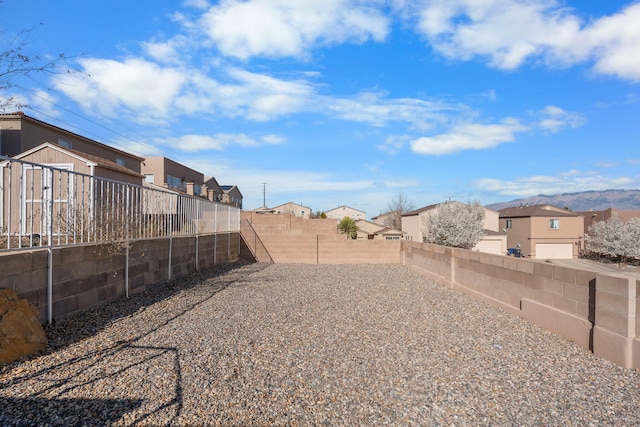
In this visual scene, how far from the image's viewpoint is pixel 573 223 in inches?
1750

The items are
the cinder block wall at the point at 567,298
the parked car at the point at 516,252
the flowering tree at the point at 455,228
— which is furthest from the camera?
the parked car at the point at 516,252

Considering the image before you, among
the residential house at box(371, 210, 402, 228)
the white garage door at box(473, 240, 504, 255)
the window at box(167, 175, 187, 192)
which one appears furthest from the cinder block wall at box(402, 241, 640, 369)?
the residential house at box(371, 210, 402, 228)

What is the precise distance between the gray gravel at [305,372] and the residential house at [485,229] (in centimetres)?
3040

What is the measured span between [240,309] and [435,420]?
4425 mm

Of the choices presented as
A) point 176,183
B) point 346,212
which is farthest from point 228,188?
point 346,212

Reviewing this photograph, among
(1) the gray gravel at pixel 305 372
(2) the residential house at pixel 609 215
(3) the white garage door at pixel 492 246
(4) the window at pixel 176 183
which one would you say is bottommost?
(3) the white garage door at pixel 492 246

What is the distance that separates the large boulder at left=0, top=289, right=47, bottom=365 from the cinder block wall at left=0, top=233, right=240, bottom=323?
0.24 metres

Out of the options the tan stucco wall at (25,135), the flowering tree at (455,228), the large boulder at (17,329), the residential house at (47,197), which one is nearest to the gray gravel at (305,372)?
the large boulder at (17,329)

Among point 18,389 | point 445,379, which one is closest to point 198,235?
point 18,389

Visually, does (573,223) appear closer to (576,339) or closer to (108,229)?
(576,339)

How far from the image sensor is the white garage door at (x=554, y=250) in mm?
43938

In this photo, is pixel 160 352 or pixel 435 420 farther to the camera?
pixel 160 352

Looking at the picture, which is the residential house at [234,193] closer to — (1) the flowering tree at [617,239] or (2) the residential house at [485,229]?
(2) the residential house at [485,229]

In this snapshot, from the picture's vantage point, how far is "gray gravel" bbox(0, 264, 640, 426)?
3.11 m
